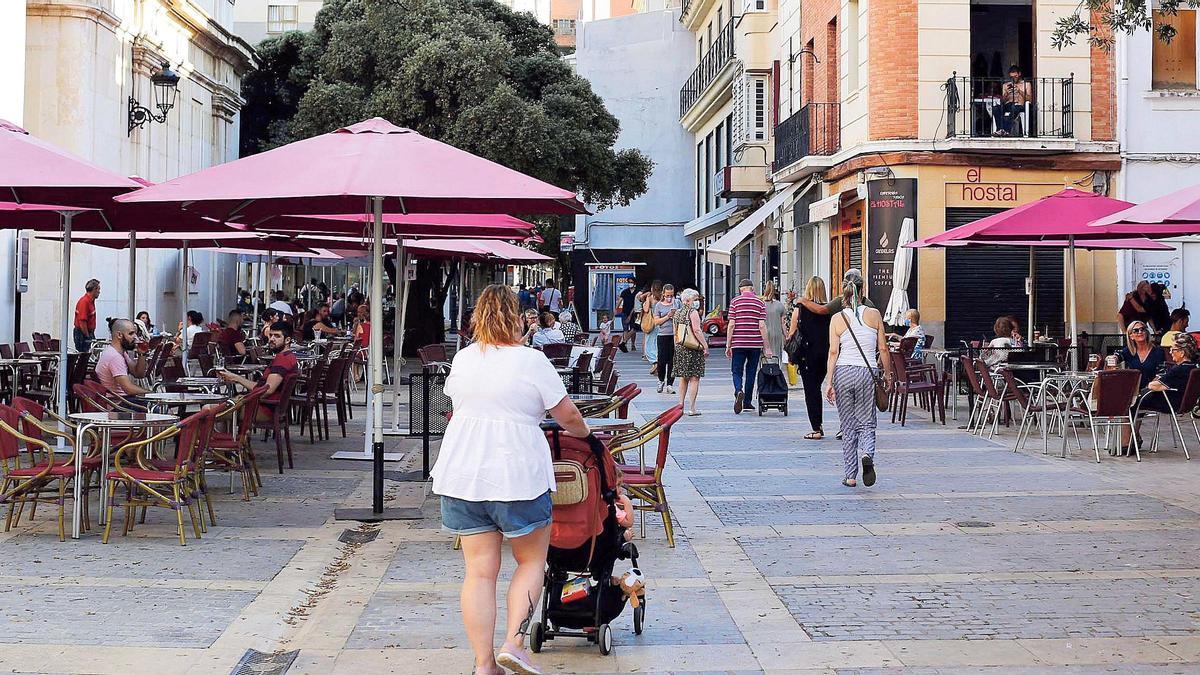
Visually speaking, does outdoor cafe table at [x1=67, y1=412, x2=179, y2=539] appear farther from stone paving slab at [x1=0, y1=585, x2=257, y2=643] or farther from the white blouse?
the white blouse

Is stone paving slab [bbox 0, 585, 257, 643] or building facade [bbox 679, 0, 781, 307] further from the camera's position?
building facade [bbox 679, 0, 781, 307]

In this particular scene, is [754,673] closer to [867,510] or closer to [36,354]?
[867,510]

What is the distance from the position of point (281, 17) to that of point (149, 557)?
5914 centimetres

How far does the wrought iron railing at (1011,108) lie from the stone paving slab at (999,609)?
1628 cm

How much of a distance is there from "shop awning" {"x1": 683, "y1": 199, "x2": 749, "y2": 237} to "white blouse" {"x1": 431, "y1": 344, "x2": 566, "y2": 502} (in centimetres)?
3292

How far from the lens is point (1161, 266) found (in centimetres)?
2330

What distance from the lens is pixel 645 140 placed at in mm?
53062

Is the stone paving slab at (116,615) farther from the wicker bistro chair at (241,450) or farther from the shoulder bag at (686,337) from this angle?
the shoulder bag at (686,337)

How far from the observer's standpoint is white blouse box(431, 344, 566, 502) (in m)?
5.39

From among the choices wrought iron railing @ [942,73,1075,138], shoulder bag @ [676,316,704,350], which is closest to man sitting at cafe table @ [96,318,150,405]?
shoulder bag @ [676,316,704,350]

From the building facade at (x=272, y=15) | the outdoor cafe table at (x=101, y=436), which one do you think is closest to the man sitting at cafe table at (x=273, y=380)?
the outdoor cafe table at (x=101, y=436)

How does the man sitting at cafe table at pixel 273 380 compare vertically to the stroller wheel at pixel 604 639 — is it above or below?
above

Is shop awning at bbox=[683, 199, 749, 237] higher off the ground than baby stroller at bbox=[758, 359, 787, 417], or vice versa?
shop awning at bbox=[683, 199, 749, 237]

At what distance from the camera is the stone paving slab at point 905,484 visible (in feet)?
36.7
